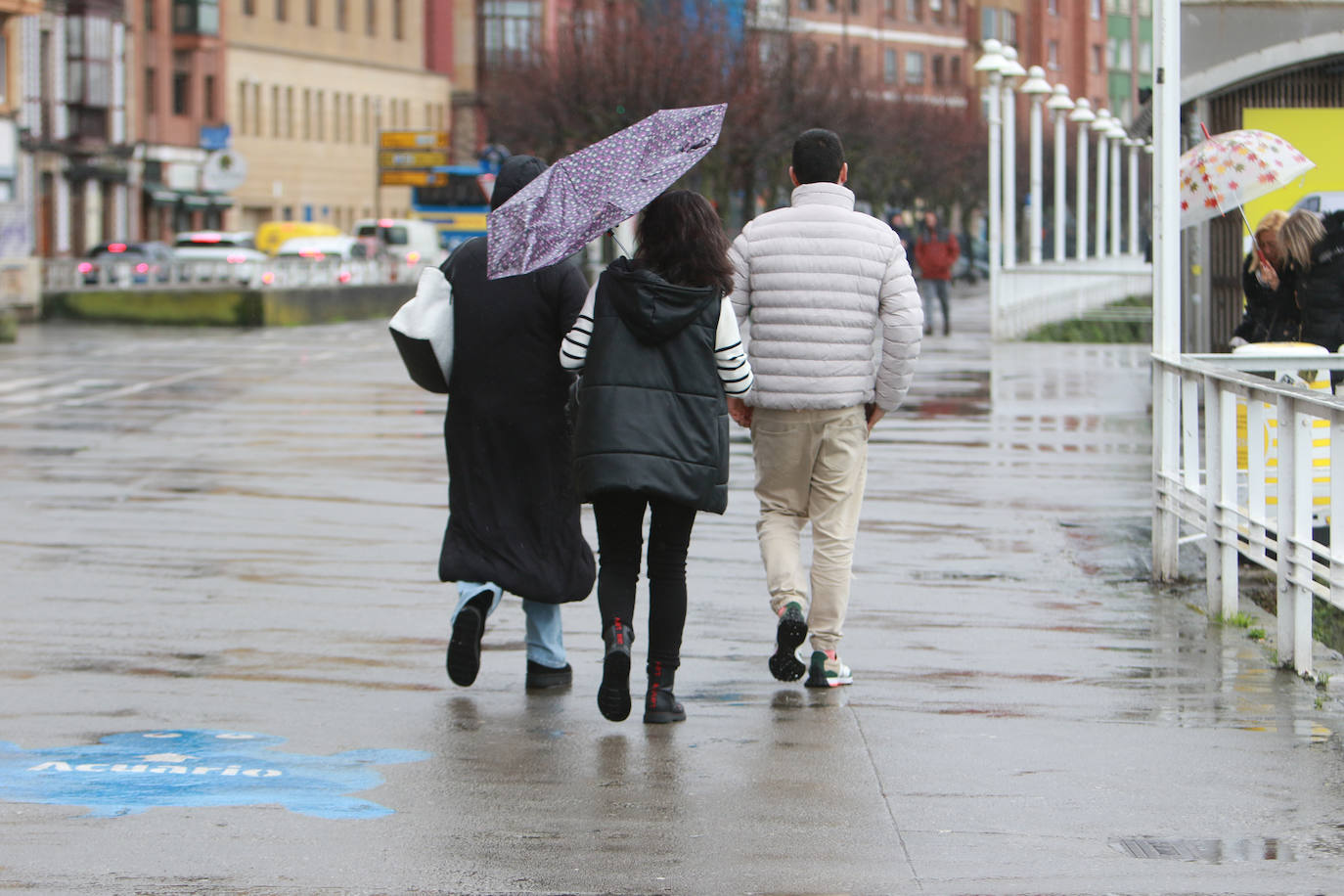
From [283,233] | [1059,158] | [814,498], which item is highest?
[283,233]

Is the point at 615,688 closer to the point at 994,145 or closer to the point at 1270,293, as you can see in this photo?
the point at 1270,293

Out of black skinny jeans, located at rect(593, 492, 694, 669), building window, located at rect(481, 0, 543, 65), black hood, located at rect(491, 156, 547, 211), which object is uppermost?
building window, located at rect(481, 0, 543, 65)

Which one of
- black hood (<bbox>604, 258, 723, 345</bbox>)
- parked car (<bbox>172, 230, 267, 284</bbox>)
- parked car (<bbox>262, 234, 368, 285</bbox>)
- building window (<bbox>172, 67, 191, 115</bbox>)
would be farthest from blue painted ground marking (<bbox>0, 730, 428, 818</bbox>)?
building window (<bbox>172, 67, 191, 115</bbox>)

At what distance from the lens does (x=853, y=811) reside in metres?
5.87

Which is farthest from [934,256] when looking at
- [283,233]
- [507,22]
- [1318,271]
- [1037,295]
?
[507,22]

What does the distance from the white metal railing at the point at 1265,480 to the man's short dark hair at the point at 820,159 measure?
1708 mm

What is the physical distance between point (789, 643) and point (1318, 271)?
5132 millimetres

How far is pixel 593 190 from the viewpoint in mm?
6770

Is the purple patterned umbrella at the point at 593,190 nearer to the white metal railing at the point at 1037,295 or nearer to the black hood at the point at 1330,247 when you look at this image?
the black hood at the point at 1330,247

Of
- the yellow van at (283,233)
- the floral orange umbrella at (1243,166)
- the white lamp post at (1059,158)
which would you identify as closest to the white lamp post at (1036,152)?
the white lamp post at (1059,158)

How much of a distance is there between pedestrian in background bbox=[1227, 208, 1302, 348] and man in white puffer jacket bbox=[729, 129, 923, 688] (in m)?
4.75

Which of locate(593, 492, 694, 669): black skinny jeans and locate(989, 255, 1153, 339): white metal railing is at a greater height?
locate(989, 255, 1153, 339): white metal railing

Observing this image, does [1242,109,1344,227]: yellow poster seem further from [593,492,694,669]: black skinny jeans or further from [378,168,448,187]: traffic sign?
[378,168,448,187]: traffic sign

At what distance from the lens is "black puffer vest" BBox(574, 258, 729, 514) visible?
6.70m
